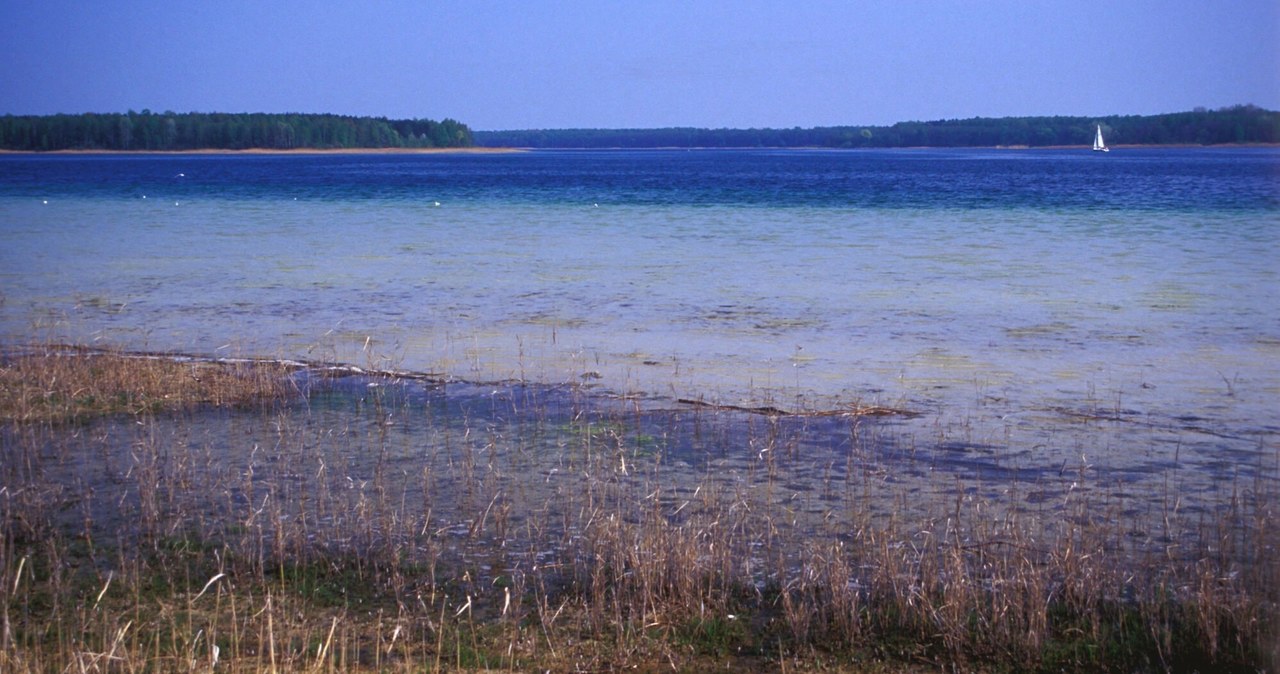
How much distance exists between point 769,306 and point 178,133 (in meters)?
168

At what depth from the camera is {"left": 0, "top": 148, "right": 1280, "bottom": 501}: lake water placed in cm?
1101

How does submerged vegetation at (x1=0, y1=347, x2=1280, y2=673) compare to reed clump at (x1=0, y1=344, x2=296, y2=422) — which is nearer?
submerged vegetation at (x1=0, y1=347, x2=1280, y2=673)

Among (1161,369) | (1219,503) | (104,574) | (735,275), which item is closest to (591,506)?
(104,574)

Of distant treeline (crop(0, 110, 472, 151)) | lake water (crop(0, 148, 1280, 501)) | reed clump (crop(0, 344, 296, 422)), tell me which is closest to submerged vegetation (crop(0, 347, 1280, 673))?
reed clump (crop(0, 344, 296, 422))

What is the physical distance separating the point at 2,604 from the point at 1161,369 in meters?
11.2

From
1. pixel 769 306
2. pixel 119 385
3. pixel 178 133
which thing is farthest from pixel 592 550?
pixel 178 133

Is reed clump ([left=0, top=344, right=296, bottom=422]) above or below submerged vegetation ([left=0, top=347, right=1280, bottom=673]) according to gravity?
above

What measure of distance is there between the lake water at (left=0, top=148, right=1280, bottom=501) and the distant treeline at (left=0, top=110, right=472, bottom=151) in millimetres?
122360

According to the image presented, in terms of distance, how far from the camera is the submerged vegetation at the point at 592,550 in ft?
18.1

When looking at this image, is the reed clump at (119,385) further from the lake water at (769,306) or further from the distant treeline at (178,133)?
the distant treeline at (178,133)

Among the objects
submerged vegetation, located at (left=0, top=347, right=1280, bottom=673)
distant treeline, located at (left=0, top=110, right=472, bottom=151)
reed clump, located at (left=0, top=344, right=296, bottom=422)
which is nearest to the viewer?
submerged vegetation, located at (left=0, top=347, right=1280, bottom=673)

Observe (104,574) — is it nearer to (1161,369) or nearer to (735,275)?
(1161,369)

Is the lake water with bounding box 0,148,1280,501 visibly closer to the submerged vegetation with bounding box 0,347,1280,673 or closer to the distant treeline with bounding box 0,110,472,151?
the submerged vegetation with bounding box 0,347,1280,673

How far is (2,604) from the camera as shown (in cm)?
576
